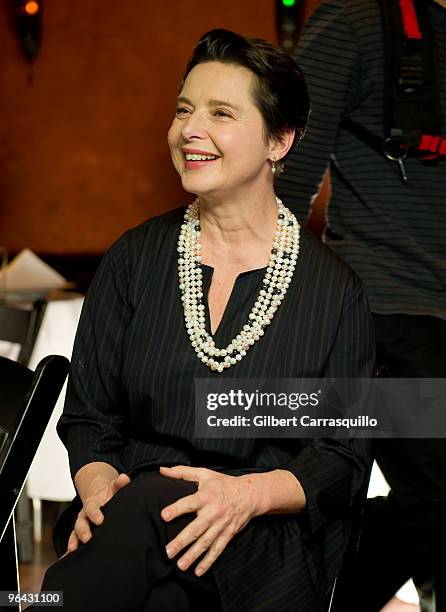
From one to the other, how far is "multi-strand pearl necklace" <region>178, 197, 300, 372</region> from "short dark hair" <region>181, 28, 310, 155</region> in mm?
188

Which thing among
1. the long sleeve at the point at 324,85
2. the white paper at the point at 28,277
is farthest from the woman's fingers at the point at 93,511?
the white paper at the point at 28,277

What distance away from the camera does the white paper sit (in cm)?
404

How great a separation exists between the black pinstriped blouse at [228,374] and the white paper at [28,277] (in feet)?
7.06

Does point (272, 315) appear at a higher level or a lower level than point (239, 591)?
higher

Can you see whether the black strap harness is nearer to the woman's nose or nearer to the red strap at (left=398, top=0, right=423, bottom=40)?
the red strap at (left=398, top=0, right=423, bottom=40)

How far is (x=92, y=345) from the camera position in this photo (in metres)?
1.89

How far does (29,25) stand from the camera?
18.4ft

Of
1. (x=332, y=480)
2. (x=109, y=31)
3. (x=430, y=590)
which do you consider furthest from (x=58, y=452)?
(x=109, y=31)

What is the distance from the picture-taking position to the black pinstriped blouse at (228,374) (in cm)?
174

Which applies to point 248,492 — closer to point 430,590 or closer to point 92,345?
point 92,345

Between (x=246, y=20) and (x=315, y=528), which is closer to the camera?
(x=315, y=528)

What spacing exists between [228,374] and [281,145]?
46 centimetres

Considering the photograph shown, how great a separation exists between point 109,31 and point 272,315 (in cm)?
410

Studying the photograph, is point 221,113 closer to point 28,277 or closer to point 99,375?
point 99,375
